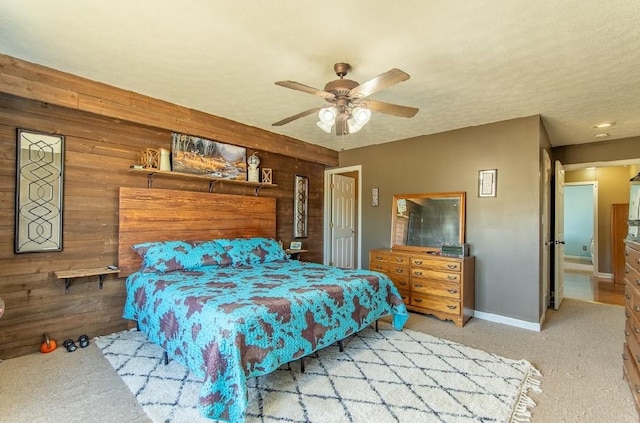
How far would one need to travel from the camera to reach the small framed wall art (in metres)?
3.76

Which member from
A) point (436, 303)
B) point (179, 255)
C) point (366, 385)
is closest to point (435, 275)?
point (436, 303)

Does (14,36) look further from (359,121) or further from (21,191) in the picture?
(359,121)

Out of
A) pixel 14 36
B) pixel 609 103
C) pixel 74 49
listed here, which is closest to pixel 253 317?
pixel 74 49

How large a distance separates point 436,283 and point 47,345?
3821 millimetres

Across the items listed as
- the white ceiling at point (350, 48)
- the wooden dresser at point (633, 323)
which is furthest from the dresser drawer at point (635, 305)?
the white ceiling at point (350, 48)

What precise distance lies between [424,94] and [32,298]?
391cm

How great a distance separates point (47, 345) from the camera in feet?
8.83

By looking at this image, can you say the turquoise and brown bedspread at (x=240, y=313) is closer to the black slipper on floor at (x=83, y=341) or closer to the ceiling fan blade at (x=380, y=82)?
the black slipper on floor at (x=83, y=341)

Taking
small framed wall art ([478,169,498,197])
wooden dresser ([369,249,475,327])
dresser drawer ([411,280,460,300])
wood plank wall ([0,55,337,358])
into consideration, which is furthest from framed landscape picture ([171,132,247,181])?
small framed wall art ([478,169,498,197])

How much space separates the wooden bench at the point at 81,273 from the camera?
2.72m

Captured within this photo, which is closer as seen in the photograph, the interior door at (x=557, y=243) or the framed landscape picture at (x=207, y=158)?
the framed landscape picture at (x=207, y=158)

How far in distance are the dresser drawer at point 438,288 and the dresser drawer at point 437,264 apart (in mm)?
175

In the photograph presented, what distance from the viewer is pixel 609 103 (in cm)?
308

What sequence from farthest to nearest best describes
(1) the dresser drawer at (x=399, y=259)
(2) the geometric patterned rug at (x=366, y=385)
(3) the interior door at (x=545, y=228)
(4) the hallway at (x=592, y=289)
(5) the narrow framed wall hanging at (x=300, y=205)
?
(5) the narrow framed wall hanging at (x=300, y=205), (4) the hallway at (x=592, y=289), (1) the dresser drawer at (x=399, y=259), (3) the interior door at (x=545, y=228), (2) the geometric patterned rug at (x=366, y=385)
